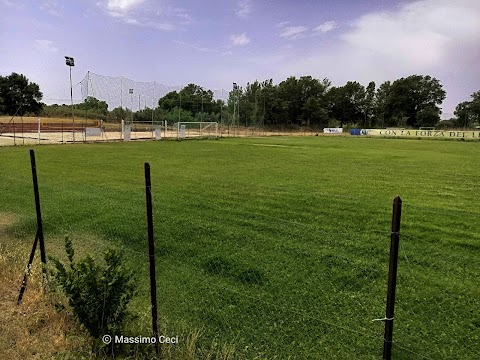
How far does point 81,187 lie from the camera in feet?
34.9

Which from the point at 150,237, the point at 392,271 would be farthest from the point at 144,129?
the point at 392,271

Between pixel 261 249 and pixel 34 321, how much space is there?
311 cm

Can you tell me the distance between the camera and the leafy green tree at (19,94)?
219 feet

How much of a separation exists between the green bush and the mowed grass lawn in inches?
16.2

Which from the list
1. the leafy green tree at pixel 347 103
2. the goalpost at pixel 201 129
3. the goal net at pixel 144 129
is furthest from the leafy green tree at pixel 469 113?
the goal net at pixel 144 129

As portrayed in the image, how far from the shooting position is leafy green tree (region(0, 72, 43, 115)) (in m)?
66.8

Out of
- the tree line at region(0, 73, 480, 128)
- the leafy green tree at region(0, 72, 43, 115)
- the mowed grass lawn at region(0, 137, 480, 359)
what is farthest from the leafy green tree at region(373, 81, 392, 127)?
the mowed grass lawn at region(0, 137, 480, 359)

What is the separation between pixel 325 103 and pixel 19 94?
60.2 m

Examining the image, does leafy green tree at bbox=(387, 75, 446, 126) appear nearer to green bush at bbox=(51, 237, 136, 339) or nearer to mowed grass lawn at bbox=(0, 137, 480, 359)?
mowed grass lawn at bbox=(0, 137, 480, 359)

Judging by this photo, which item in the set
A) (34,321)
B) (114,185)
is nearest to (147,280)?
(34,321)

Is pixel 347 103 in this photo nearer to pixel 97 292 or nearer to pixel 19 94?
pixel 19 94

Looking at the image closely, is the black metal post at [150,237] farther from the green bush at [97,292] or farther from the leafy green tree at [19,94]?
the leafy green tree at [19,94]

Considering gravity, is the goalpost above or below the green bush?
above

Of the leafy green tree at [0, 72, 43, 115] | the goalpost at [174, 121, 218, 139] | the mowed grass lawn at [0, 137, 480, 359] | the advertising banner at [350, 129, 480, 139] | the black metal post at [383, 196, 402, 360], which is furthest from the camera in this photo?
the leafy green tree at [0, 72, 43, 115]
